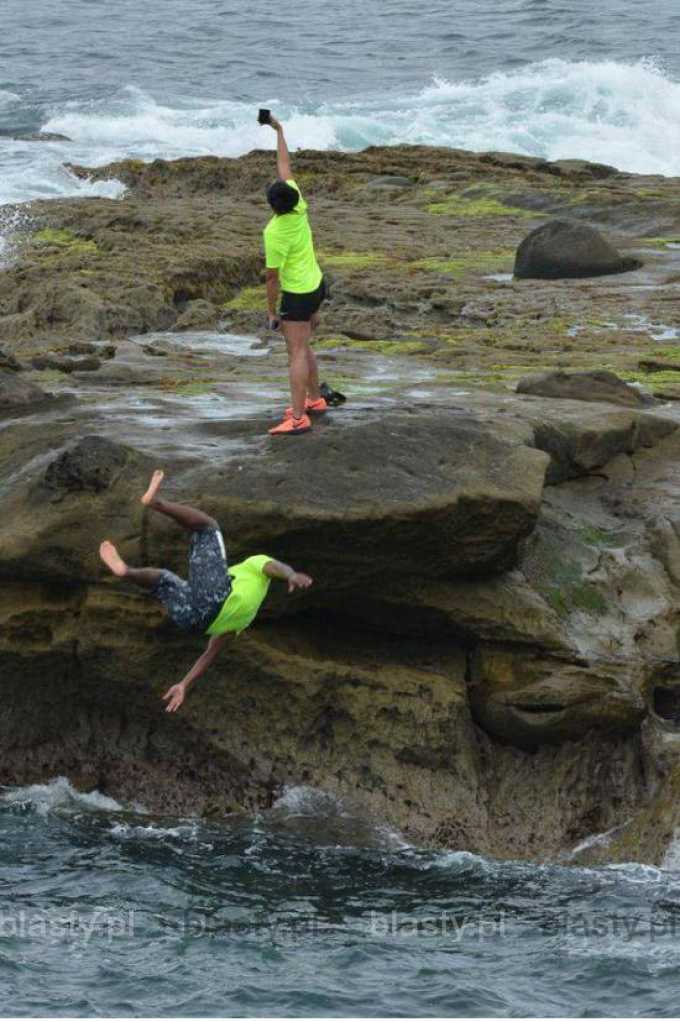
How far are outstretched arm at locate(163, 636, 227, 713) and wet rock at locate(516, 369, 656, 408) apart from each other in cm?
486

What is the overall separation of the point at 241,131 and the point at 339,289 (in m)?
22.8

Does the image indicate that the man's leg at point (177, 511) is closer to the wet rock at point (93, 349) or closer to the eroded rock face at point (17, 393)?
the eroded rock face at point (17, 393)

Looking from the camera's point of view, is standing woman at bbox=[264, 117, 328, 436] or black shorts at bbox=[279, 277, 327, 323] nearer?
standing woman at bbox=[264, 117, 328, 436]

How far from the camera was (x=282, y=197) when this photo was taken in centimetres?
1376

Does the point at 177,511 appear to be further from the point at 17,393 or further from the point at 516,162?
the point at 516,162

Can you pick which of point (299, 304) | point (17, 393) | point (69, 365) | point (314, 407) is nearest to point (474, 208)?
point (69, 365)

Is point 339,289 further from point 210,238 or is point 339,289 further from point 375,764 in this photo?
point 375,764

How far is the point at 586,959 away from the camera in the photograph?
11.5m

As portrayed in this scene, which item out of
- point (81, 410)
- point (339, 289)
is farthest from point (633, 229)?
point (81, 410)

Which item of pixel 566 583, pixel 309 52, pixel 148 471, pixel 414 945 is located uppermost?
pixel 309 52

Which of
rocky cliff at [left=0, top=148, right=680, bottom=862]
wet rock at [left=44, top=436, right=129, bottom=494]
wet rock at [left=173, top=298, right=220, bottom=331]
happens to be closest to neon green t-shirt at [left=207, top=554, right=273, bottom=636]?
rocky cliff at [left=0, top=148, right=680, bottom=862]

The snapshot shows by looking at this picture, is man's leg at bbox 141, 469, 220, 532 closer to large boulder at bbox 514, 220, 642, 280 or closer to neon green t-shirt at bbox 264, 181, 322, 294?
neon green t-shirt at bbox 264, 181, 322, 294

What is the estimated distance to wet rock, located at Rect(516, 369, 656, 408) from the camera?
651 inches

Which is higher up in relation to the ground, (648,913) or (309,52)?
(309,52)
